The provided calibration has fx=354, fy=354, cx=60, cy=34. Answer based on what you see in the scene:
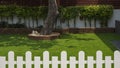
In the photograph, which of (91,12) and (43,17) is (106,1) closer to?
(91,12)

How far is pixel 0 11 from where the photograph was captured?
19531 millimetres

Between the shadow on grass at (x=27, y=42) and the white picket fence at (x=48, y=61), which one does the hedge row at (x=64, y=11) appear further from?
the white picket fence at (x=48, y=61)

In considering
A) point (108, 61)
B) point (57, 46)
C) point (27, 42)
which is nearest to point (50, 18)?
point (27, 42)

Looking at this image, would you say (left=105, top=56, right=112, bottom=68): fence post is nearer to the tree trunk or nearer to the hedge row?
the tree trunk

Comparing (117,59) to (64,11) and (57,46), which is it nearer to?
(57,46)

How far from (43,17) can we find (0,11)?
94.3 inches

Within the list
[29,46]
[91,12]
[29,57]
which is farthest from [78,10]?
[29,57]

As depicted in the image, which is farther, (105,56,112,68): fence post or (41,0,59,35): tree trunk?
(41,0,59,35): tree trunk

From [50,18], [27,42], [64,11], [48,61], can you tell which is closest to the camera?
[48,61]

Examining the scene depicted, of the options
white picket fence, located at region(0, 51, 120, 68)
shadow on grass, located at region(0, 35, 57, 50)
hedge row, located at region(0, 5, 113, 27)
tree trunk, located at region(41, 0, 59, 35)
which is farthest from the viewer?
hedge row, located at region(0, 5, 113, 27)

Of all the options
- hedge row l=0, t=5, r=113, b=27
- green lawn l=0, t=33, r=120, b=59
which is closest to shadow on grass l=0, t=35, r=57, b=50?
green lawn l=0, t=33, r=120, b=59

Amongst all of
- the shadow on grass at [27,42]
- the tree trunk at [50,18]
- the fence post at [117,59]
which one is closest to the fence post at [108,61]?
the fence post at [117,59]

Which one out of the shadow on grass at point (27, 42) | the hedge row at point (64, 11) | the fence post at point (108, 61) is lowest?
the shadow on grass at point (27, 42)

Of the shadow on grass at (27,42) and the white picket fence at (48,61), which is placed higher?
the white picket fence at (48,61)
